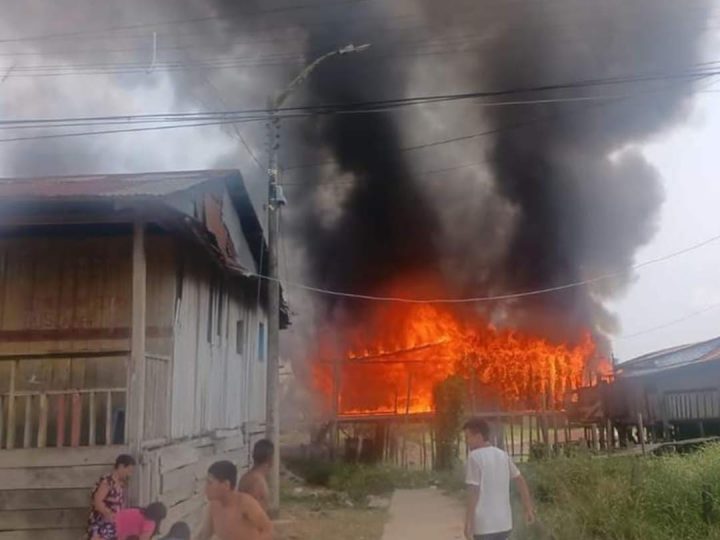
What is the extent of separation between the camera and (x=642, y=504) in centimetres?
761

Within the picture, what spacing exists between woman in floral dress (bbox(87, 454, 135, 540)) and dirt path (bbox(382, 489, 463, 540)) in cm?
455

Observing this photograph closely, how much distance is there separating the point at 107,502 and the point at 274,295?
599cm

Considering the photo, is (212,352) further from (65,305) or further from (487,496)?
(487,496)

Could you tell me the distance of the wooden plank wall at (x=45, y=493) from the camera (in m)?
6.86

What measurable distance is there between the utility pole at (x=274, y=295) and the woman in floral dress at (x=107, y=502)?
5.16 metres

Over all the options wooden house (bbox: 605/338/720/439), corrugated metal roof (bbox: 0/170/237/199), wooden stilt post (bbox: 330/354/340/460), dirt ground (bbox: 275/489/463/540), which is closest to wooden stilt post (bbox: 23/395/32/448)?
corrugated metal roof (bbox: 0/170/237/199)

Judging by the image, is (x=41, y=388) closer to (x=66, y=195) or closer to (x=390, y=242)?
(x=66, y=195)

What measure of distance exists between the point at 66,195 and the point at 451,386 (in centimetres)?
1135

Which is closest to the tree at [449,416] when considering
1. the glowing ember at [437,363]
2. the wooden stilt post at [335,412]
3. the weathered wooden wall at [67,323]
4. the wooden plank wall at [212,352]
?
the glowing ember at [437,363]

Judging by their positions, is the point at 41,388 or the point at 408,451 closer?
the point at 41,388

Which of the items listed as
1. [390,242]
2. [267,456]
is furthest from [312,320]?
[267,456]

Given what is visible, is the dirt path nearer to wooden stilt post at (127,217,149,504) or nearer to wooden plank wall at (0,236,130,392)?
wooden stilt post at (127,217,149,504)

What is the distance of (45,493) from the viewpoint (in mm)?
6867

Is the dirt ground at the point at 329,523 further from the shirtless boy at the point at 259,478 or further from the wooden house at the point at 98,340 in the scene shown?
the shirtless boy at the point at 259,478
